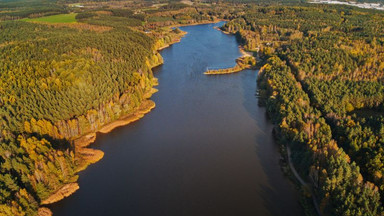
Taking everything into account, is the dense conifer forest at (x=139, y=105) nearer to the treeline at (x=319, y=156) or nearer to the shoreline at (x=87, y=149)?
the treeline at (x=319, y=156)

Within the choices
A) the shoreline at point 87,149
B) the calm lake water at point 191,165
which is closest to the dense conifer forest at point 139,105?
the shoreline at point 87,149

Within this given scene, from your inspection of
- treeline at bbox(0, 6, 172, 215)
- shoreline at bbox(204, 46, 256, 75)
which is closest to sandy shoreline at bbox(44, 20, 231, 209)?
treeline at bbox(0, 6, 172, 215)

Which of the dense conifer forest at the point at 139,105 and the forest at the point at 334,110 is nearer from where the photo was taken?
the forest at the point at 334,110

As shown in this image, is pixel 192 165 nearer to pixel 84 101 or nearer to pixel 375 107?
pixel 84 101

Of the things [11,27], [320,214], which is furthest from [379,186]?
[11,27]

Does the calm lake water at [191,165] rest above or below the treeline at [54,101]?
below

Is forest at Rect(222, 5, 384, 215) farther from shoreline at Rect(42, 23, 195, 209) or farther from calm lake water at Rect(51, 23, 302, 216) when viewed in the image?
shoreline at Rect(42, 23, 195, 209)
